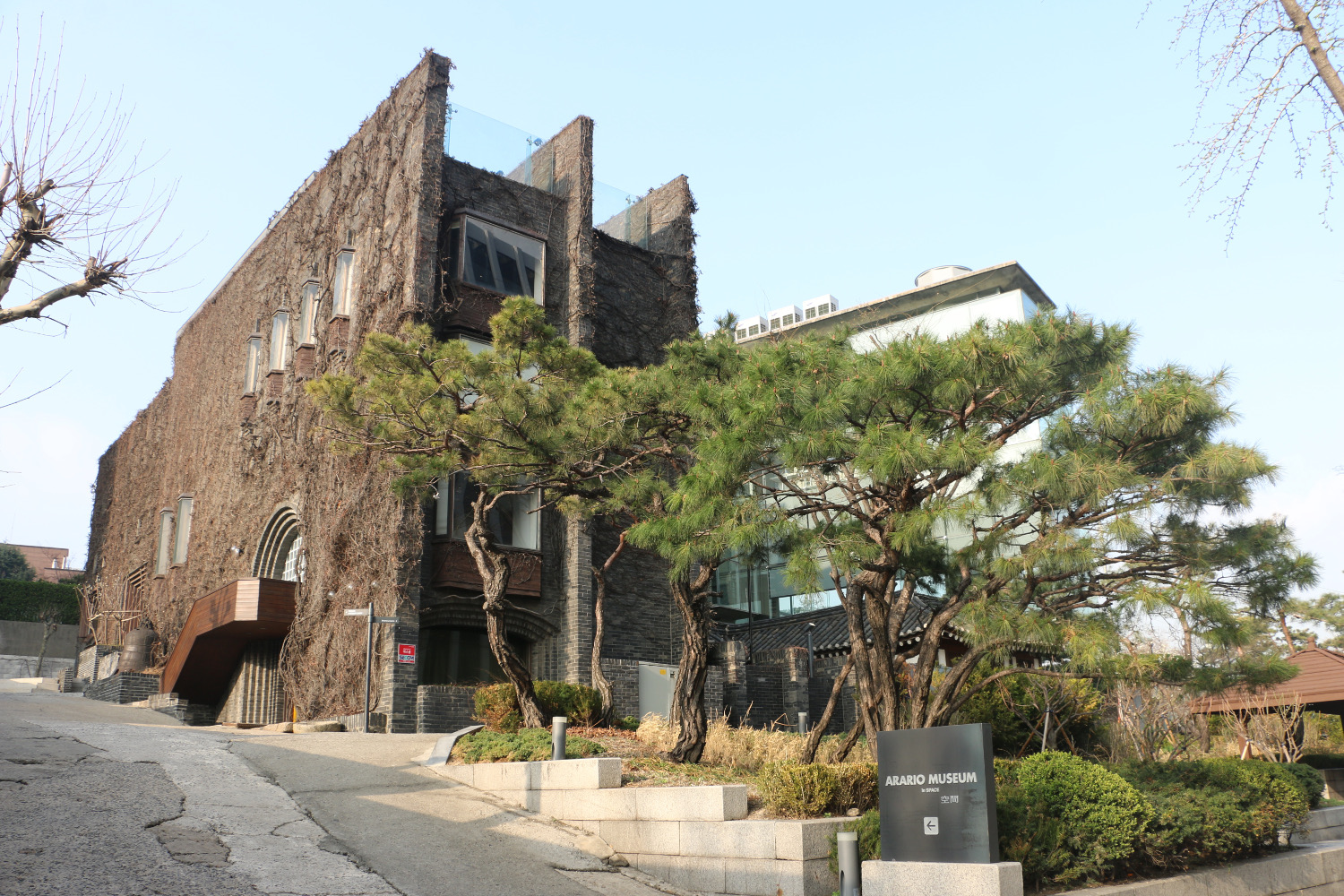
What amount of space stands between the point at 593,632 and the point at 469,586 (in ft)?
8.55

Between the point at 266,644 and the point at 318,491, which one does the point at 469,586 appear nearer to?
the point at 318,491

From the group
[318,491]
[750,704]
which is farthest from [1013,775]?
Answer: [318,491]

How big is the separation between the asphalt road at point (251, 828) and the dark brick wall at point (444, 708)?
13.1 feet

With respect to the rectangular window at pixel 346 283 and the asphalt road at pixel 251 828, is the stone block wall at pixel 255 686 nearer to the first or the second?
the rectangular window at pixel 346 283

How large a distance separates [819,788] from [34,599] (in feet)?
140

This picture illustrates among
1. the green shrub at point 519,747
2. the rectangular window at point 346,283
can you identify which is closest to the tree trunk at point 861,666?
the green shrub at point 519,747

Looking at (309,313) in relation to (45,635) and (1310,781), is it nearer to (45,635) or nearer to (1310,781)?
(1310,781)

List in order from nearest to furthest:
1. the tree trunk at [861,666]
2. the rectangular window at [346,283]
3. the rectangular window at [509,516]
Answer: the tree trunk at [861,666], the rectangular window at [509,516], the rectangular window at [346,283]

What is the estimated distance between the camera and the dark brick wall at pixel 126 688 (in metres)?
23.5

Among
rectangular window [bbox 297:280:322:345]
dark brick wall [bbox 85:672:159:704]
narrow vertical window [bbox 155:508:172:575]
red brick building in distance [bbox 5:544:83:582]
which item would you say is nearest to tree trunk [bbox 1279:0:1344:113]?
rectangular window [bbox 297:280:322:345]

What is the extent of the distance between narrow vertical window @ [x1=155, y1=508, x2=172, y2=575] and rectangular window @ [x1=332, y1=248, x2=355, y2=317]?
40.8 ft

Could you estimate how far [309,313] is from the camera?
22219 mm

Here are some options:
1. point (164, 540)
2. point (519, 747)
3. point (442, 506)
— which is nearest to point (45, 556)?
point (164, 540)

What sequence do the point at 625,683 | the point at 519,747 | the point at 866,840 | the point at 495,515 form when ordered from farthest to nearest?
1. the point at 495,515
2. the point at 625,683
3. the point at 519,747
4. the point at 866,840
